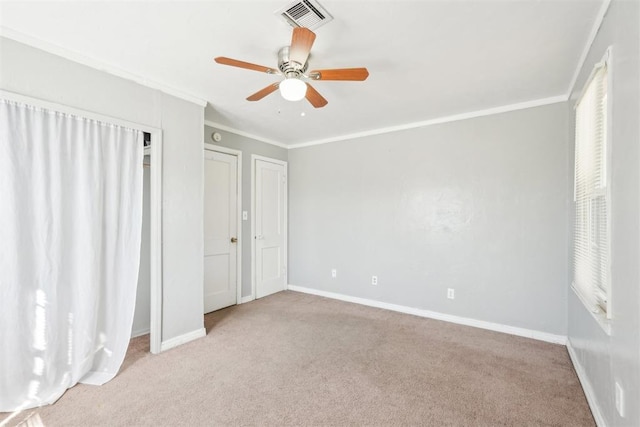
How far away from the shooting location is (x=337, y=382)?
2.27m

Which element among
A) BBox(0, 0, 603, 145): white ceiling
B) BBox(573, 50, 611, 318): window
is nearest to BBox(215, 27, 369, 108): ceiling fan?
BBox(0, 0, 603, 145): white ceiling

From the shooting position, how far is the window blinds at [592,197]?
1769 mm

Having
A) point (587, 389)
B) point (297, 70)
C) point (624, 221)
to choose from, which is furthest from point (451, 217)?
point (297, 70)

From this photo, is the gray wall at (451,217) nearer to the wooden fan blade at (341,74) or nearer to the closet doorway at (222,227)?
the closet doorway at (222,227)

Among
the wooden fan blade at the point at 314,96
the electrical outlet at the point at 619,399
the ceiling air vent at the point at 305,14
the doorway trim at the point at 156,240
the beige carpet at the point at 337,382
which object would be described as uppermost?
the ceiling air vent at the point at 305,14

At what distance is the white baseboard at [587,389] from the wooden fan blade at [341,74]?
247 cm

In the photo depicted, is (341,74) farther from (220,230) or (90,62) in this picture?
(220,230)

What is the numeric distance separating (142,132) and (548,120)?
389cm

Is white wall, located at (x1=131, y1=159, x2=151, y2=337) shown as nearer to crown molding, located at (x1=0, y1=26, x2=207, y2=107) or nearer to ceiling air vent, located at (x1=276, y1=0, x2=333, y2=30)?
crown molding, located at (x1=0, y1=26, x2=207, y2=107)

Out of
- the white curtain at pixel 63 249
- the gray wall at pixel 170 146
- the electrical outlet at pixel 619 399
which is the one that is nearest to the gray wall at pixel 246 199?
the gray wall at pixel 170 146

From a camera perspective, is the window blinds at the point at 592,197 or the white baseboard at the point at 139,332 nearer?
the window blinds at the point at 592,197

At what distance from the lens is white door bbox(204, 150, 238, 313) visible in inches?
150

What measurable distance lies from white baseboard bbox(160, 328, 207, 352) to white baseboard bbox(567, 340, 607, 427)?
3.14 metres

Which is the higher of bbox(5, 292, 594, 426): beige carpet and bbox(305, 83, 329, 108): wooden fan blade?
bbox(305, 83, 329, 108): wooden fan blade
